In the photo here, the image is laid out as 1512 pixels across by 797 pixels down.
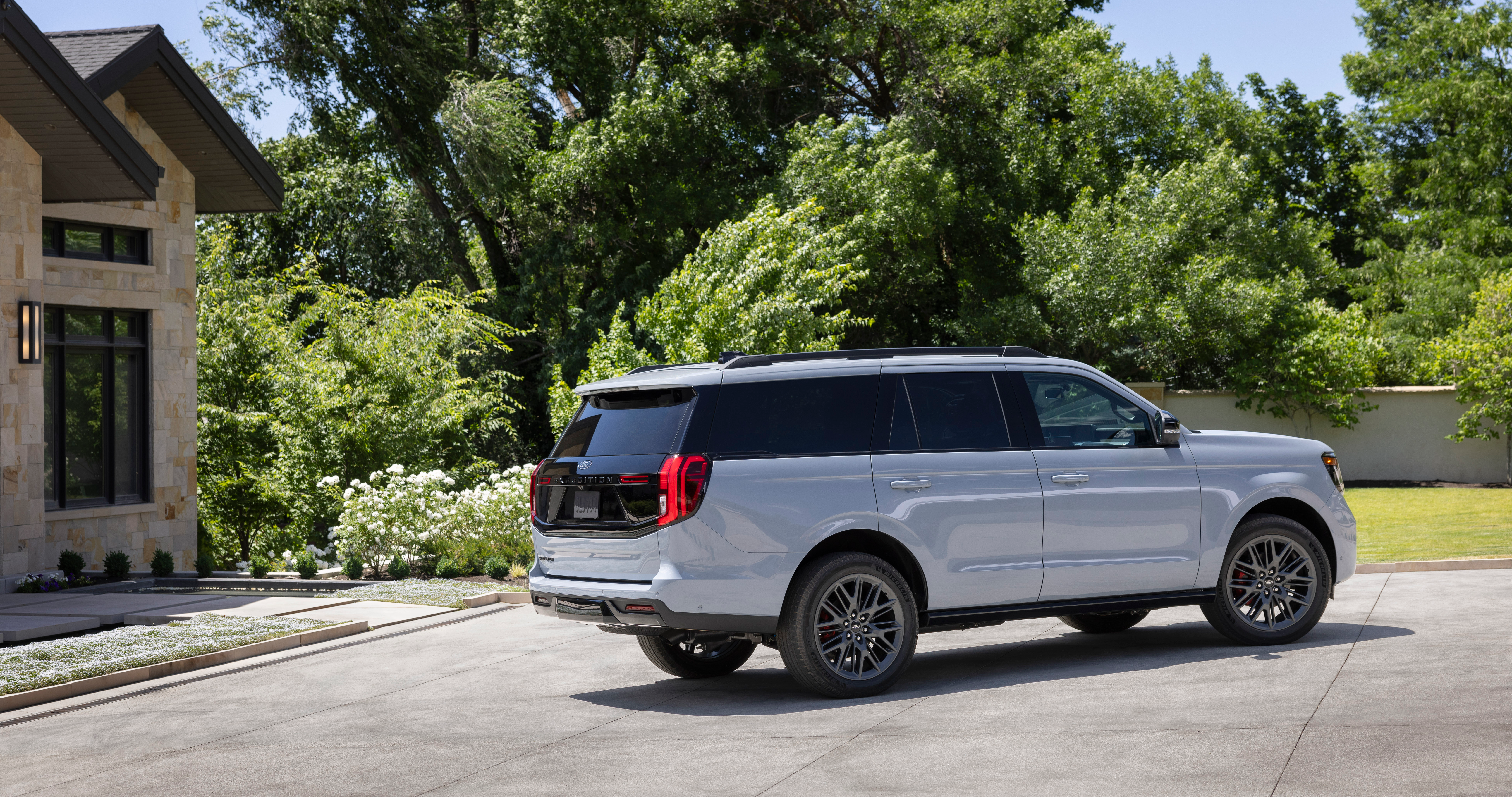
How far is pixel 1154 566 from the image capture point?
27.5ft

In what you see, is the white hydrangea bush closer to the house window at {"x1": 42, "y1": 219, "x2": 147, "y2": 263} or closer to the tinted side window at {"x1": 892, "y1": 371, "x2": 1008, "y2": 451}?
the house window at {"x1": 42, "y1": 219, "x2": 147, "y2": 263}

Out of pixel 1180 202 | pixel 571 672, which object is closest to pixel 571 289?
pixel 1180 202

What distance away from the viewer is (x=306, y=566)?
1468 cm

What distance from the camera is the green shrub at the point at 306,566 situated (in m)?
14.7

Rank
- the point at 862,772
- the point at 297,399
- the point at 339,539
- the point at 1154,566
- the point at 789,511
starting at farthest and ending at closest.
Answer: the point at 297,399 < the point at 339,539 < the point at 1154,566 < the point at 789,511 < the point at 862,772

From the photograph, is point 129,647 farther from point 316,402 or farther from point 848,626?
point 316,402

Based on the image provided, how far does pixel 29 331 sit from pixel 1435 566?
15135 millimetres

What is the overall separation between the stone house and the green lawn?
14547mm

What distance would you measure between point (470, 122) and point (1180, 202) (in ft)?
50.0

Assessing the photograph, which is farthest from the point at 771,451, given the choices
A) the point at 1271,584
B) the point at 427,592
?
the point at 427,592

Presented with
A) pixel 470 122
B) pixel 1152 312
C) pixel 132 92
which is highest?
pixel 470 122

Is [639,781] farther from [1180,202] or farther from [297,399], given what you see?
[1180,202]

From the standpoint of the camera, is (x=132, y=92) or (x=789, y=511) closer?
(x=789, y=511)

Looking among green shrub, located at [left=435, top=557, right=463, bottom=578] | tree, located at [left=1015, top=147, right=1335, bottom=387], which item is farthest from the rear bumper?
tree, located at [left=1015, top=147, right=1335, bottom=387]
